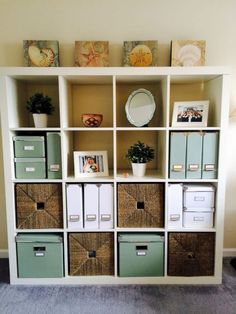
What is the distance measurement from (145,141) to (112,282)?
114 centimetres

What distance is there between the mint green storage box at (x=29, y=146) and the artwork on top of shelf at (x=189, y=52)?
Result: 121 centimetres

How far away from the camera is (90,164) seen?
202cm

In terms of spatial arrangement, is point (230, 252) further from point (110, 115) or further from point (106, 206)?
point (110, 115)

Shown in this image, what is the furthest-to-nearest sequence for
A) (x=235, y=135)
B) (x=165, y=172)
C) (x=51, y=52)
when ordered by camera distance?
(x=235, y=135) → (x=51, y=52) → (x=165, y=172)

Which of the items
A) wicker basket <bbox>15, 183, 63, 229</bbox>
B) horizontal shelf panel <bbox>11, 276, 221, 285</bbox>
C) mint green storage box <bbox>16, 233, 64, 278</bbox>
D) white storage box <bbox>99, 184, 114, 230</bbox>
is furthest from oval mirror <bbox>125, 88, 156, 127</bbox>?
horizontal shelf panel <bbox>11, 276, 221, 285</bbox>

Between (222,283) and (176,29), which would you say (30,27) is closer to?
(176,29)

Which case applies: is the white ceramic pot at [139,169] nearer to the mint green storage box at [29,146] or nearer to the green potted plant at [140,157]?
the green potted plant at [140,157]

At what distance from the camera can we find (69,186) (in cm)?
191

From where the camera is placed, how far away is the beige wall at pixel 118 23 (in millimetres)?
2141

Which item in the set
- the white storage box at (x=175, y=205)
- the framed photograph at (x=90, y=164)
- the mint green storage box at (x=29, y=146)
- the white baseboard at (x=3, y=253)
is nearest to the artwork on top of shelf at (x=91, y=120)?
the framed photograph at (x=90, y=164)

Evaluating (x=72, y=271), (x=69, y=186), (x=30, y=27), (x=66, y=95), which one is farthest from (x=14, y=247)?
(x=30, y=27)

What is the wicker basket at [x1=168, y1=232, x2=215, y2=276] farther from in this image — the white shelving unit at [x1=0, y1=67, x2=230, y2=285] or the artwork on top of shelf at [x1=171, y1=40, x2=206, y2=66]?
the artwork on top of shelf at [x1=171, y1=40, x2=206, y2=66]

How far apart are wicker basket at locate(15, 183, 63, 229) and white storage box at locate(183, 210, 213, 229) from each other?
3.05 feet

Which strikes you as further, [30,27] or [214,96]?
[30,27]
